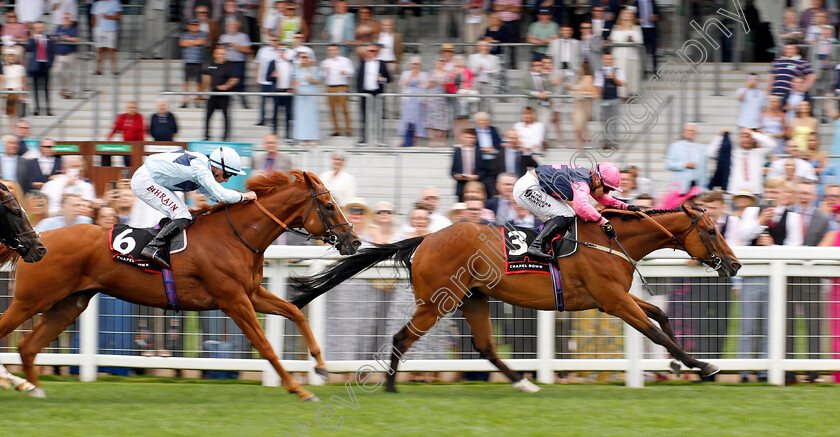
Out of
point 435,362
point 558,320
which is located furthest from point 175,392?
point 558,320

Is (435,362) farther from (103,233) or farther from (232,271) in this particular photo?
(103,233)

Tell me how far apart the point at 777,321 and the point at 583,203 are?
1.79 m

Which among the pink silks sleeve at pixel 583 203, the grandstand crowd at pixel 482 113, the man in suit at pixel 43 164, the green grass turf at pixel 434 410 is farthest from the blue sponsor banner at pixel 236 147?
the pink silks sleeve at pixel 583 203

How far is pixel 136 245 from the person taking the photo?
659 centimetres

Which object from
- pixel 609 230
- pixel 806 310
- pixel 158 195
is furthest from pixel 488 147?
pixel 158 195

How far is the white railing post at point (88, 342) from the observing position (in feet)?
24.4

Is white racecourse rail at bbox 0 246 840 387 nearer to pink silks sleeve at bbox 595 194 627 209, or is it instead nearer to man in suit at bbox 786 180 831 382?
man in suit at bbox 786 180 831 382

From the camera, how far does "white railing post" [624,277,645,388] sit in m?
7.35

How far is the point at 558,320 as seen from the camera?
748 centimetres

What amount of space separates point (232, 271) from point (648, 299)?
3.02 meters

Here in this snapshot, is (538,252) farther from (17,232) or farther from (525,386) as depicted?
(17,232)

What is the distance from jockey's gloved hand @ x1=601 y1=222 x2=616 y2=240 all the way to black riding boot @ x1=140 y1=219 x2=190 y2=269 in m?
2.80

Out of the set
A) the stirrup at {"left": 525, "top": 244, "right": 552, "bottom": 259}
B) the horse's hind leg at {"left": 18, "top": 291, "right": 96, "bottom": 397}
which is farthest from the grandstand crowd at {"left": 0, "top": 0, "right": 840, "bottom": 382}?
the horse's hind leg at {"left": 18, "top": 291, "right": 96, "bottom": 397}

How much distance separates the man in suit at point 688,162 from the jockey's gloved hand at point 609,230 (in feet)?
9.97
